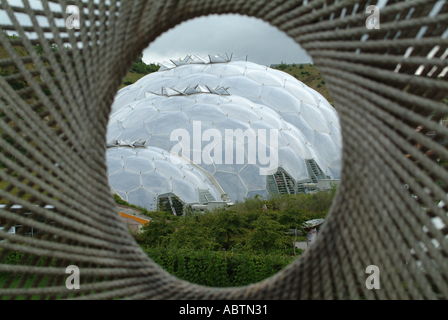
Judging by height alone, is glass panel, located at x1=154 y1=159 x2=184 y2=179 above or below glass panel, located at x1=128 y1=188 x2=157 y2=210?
above

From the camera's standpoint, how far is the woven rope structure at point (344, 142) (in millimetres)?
1277

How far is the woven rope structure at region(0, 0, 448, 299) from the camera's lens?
1277 mm

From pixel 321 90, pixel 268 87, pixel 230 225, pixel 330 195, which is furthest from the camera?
pixel 321 90

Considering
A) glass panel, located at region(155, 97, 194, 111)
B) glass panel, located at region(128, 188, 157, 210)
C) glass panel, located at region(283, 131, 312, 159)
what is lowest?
glass panel, located at region(128, 188, 157, 210)

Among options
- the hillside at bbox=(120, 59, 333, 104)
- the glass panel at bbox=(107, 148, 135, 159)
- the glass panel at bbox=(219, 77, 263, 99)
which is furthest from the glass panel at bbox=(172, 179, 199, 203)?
the hillside at bbox=(120, 59, 333, 104)

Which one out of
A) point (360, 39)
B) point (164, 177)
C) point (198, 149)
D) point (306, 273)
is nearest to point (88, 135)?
point (306, 273)

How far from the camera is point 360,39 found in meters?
1.37

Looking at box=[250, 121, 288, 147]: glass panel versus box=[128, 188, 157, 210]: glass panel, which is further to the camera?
box=[250, 121, 288, 147]: glass panel

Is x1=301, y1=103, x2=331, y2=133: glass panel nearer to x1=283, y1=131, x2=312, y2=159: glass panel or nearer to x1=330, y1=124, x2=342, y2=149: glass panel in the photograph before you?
x1=330, y1=124, x2=342, y2=149: glass panel

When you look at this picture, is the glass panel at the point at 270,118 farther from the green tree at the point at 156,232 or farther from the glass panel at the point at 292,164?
the green tree at the point at 156,232

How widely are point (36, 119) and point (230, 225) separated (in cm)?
595

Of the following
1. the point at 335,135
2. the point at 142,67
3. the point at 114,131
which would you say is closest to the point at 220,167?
the point at 114,131

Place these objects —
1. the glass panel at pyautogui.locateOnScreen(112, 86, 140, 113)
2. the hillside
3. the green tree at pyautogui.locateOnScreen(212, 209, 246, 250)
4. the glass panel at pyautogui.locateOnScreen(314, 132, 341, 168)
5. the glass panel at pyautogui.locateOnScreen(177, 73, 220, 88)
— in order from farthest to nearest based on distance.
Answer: the hillside → the glass panel at pyautogui.locateOnScreen(112, 86, 140, 113) → the glass panel at pyautogui.locateOnScreen(177, 73, 220, 88) → the glass panel at pyautogui.locateOnScreen(314, 132, 341, 168) → the green tree at pyautogui.locateOnScreen(212, 209, 246, 250)
